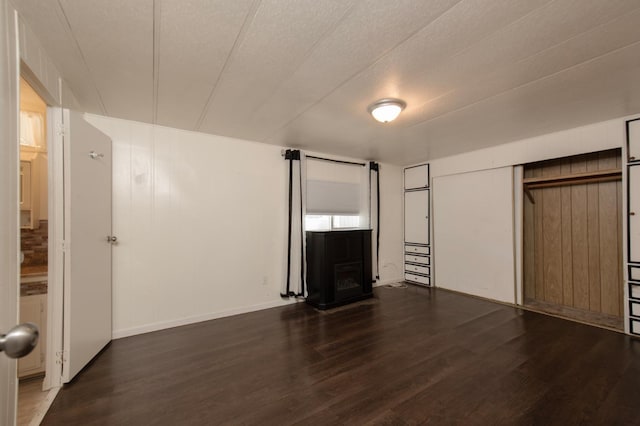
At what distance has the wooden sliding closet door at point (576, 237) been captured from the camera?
310cm

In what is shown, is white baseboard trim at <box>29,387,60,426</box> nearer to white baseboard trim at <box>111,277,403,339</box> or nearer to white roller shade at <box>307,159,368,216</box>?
white baseboard trim at <box>111,277,403,339</box>

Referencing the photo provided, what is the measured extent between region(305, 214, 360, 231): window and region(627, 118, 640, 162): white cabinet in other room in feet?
11.1

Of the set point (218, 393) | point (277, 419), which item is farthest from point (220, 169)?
point (277, 419)

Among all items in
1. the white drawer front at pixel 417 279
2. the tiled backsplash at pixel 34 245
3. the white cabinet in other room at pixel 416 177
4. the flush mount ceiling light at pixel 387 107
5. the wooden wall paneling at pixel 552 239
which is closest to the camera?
the flush mount ceiling light at pixel 387 107

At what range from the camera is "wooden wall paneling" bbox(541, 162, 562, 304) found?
3580 millimetres

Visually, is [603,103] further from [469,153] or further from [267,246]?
[267,246]

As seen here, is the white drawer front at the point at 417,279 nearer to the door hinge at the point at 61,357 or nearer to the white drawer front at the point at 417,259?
the white drawer front at the point at 417,259

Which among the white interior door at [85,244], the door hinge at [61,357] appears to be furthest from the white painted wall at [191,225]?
the door hinge at [61,357]

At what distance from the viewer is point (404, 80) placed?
201 centimetres

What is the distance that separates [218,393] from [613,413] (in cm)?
270

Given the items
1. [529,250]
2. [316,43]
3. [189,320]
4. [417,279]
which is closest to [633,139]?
[529,250]

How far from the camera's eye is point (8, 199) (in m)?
1.15

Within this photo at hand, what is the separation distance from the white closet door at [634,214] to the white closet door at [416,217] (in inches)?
98.0

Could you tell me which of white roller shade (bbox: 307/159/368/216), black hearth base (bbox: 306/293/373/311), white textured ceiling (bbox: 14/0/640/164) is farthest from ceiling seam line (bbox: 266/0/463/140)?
black hearth base (bbox: 306/293/373/311)
